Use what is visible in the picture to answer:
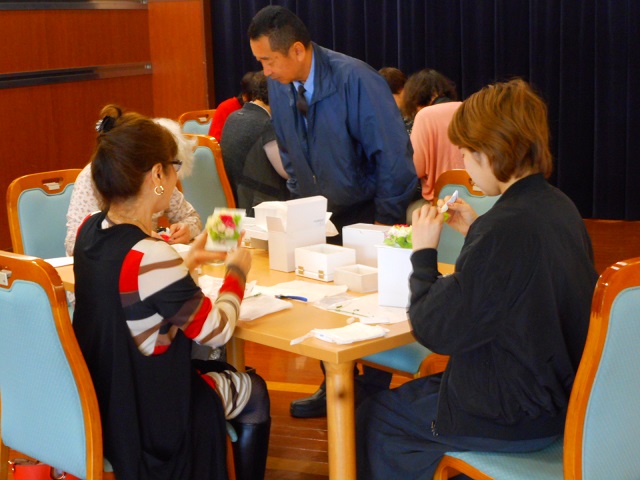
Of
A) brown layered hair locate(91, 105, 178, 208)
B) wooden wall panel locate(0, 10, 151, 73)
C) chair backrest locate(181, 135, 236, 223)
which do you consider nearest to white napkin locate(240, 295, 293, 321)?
brown layered hair locate(91, 105, 178, 208)

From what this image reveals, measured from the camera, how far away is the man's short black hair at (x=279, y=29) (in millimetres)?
3354

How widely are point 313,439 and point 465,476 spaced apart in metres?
1.20

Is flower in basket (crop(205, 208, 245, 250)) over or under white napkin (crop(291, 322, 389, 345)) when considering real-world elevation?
over

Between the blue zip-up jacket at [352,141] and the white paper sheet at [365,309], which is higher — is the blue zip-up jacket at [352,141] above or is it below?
above

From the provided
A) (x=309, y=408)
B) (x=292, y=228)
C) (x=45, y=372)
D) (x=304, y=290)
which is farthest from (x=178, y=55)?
(x=45, y=372)

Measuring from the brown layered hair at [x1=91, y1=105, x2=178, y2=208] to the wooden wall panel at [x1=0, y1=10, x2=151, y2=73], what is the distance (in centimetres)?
442

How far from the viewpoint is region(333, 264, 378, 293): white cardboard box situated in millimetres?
2521

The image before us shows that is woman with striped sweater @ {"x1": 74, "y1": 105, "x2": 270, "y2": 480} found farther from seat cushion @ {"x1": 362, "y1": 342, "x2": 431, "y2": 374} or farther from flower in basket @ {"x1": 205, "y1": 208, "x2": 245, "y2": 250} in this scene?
seat cushion @ {"x1": 362, "y1": 342, "x2": 431, "y2": 374}

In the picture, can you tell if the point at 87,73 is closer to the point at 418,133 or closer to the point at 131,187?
the point at 418,133

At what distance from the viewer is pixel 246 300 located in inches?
95.7

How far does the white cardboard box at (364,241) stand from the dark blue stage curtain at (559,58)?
175 inches

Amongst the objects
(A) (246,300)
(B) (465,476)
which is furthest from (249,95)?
(B) (465,476)

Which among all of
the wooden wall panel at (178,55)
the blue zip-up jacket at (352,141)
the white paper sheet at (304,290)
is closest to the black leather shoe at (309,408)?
the blue zip-up jacket at (352,141)

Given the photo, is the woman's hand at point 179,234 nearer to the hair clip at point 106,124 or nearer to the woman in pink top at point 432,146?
the hair clip at point 106,124
